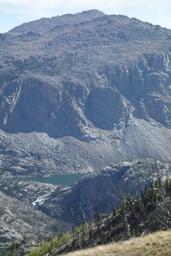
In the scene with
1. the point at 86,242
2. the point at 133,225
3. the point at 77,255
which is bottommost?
the point at 86,242

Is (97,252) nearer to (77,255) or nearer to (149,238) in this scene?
(77,255)

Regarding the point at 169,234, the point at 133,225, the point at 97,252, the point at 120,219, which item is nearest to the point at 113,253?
the point at 97,252

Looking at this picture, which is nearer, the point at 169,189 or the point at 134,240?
the point at 134,240

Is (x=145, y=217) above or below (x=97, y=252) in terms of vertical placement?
below

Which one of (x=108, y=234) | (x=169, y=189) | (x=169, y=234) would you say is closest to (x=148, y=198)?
(x=169, y=189)

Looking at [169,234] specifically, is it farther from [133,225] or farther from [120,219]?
[120,219]

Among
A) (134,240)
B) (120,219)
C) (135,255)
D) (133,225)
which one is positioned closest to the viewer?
(135,255)

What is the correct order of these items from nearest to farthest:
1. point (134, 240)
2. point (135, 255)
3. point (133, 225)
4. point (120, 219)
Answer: point (135, 255), point (134, 240), point (133, 225), point (120, 219)
